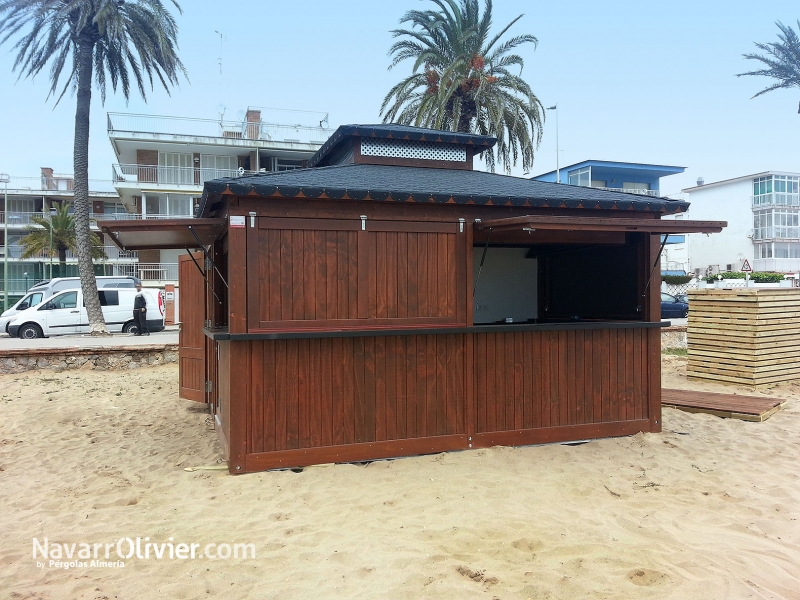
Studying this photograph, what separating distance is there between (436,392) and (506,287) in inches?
147

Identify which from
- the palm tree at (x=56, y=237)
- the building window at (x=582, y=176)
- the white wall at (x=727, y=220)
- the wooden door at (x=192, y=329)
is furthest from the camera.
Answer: the white wall at (x=727, y=220)

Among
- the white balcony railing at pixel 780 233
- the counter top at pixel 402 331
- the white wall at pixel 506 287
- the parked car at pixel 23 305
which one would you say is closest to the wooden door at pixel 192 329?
the counter top at pixel 402 331

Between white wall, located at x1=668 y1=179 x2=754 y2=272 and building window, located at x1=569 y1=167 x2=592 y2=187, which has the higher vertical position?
building window, located at x1=569 y1=167 x2=592 y2=187

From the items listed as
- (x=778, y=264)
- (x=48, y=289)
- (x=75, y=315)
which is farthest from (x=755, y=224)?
(x=48, y=289)

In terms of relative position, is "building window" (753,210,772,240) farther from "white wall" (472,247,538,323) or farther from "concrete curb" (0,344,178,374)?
"concrete curb" (0,344,178,374)

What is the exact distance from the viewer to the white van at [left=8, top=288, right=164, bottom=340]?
758 inches

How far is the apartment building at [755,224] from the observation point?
48.0 meters

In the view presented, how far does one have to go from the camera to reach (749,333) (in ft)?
35.7

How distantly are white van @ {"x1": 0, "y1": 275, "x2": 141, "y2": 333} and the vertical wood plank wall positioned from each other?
17585mm

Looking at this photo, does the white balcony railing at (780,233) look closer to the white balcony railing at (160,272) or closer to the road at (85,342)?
the white balcony railing at (160,272)

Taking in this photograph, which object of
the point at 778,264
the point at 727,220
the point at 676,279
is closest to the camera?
the point at 676,279

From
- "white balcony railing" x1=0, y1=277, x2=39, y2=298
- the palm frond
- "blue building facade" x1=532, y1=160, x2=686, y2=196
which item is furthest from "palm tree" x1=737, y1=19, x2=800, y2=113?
"white balcony railing" x1=0, y1=277, x2=39, y2=298

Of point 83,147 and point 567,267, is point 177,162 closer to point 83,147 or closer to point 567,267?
point 83,147

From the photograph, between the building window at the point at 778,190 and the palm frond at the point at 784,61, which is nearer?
the palm frond at the point at 784,61
